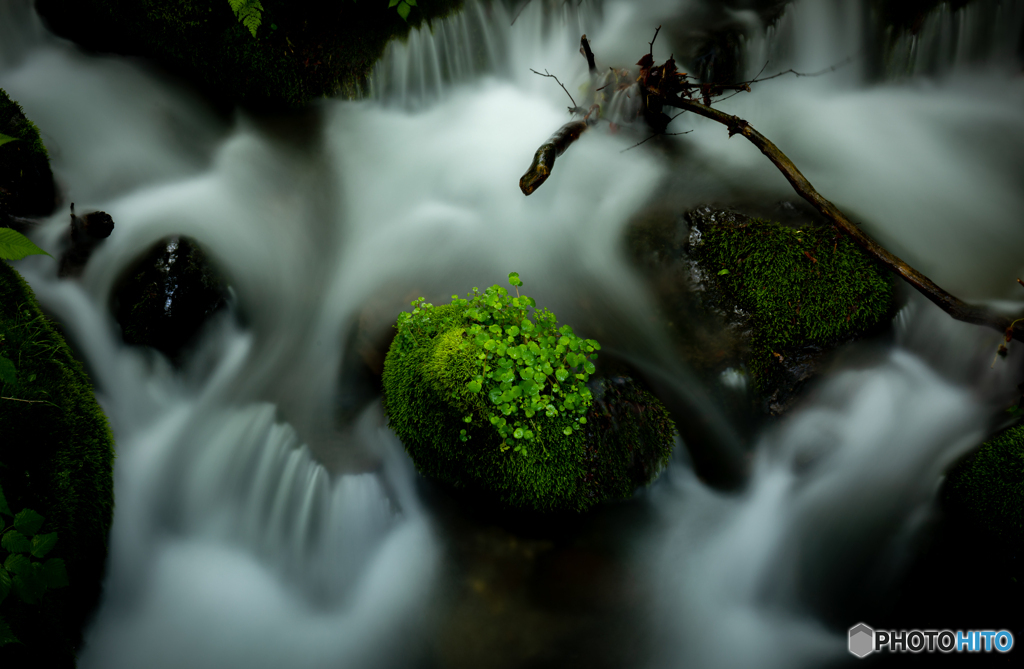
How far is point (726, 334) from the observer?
12.3 ft

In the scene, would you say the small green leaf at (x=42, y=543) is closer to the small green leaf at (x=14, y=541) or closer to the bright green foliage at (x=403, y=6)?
the small green leaf at (x=14, y=541)

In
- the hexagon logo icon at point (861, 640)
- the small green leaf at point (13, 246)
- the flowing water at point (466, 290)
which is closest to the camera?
the small green leaf at point (13, 246)

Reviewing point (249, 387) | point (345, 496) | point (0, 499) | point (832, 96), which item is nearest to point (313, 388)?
point (249, 387)

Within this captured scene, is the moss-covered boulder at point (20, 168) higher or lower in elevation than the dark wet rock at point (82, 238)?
higher

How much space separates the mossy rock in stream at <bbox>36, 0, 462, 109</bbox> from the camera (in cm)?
487

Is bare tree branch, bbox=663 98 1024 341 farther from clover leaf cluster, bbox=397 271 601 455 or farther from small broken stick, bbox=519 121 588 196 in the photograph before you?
clover leaf cluster, bbox=397 271 601 455

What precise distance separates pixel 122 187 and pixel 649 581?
4589mm

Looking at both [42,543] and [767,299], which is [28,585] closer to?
[42,543]

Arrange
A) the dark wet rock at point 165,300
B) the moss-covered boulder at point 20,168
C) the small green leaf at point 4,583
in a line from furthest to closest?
the moss-covered boulder at point 20,168 → the dark wet rock at point 165,300 → the small green leaf at point 4,583

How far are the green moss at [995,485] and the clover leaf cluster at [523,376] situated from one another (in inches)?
78.7

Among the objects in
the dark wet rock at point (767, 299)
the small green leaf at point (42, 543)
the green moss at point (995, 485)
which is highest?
the small green leaf at point (42, 543)

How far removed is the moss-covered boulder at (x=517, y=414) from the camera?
9.91 ft

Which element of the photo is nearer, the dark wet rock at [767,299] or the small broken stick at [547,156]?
the dark wet rock at [767,299]

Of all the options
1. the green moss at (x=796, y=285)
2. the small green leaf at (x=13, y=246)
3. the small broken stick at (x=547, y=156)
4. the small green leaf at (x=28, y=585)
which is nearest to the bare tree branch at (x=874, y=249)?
the green moss at (x=796, y=285)
